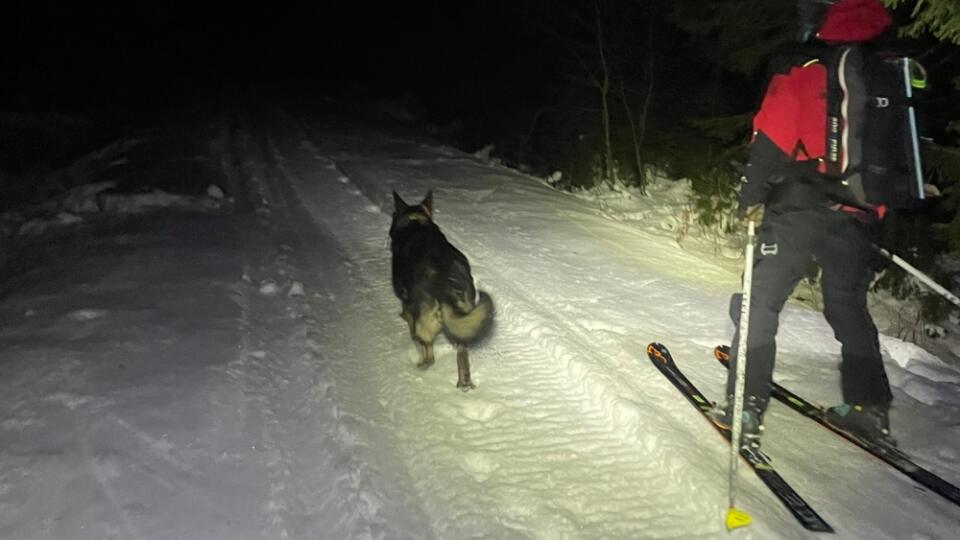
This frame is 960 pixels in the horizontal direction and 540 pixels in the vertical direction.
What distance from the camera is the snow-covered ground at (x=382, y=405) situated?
316 cm

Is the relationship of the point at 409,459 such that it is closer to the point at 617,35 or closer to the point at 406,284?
the point at 406,284

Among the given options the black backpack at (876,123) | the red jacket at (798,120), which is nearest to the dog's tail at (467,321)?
the red jacket at (798,120)

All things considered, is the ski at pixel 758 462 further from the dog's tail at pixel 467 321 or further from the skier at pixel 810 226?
the dog's tail at pixel 467 321

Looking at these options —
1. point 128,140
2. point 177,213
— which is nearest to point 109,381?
point 177,213

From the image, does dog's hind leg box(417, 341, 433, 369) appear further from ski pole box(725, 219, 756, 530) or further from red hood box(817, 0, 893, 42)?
red hood box(817, 0, 893, 42)

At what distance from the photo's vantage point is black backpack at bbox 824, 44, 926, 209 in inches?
118

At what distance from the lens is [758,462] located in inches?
137

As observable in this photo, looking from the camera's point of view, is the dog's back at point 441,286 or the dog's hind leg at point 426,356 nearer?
the dog's back at point 441,286

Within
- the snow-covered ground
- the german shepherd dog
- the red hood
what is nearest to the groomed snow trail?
the snow-covered ground

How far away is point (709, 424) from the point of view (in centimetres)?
388

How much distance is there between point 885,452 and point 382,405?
307 cm

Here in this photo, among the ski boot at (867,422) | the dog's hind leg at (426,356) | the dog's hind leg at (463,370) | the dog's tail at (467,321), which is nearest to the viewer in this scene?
the ski boot at (867,422)

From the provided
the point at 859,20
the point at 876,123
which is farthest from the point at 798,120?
the point at 859,20

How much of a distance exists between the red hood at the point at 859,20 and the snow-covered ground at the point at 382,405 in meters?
2.32
